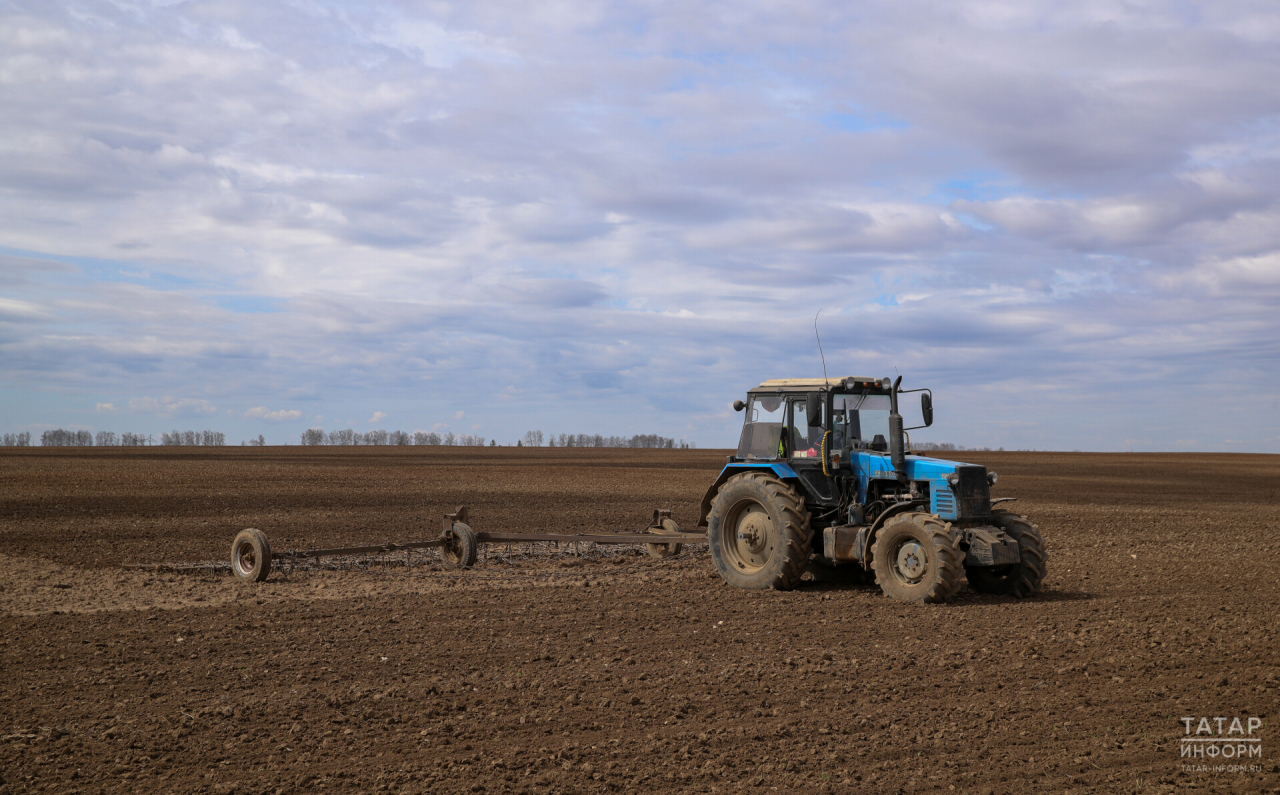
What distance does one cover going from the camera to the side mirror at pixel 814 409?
11.5 m

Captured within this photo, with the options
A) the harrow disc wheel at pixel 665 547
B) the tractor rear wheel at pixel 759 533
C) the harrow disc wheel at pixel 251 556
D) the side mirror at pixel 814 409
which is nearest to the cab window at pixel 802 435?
the side mirror at pixel 814 409

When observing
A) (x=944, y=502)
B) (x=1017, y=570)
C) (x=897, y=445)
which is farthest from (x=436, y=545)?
(x=1017, y=570)

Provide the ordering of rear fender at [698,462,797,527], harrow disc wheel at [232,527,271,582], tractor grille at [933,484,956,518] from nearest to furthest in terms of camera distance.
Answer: tractor grille at [933,484,956,518] → rear fender at [698,462,797,527] → harrow disc wheel at [232,527,271,582]

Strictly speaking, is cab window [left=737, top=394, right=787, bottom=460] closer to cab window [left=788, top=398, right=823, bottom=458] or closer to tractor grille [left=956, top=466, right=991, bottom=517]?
cab window [left=788, top=398, right=823, bottom=458]

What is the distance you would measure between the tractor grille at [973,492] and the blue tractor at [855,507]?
0.02m

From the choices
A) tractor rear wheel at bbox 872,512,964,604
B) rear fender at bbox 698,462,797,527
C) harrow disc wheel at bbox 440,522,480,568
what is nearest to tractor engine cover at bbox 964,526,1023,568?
tractor rear wheel at bbox 872,512,964,604

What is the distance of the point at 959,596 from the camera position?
10844 millimetres

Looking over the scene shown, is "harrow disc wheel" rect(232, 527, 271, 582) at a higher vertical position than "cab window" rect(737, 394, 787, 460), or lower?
lower

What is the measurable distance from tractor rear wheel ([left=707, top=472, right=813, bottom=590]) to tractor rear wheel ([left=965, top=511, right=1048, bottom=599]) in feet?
6.76

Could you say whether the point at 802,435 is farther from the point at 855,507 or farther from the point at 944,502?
the point at 944,502

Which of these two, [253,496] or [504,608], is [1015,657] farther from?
[253,496]

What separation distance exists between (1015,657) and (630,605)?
4.30 meters

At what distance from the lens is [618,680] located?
738 cm

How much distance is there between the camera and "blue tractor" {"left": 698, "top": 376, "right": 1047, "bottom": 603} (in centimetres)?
1035
